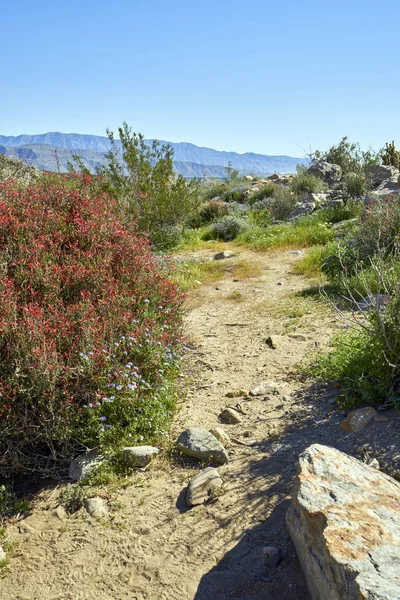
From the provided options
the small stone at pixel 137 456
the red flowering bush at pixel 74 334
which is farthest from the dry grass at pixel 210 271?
the small stone at pixel 137 456

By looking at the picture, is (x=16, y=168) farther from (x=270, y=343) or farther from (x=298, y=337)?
(x=298, y=337)

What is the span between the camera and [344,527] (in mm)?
2227

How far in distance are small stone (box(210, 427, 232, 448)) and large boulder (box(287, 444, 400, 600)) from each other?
51.3 inches

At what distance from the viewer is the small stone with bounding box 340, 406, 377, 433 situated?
3803mm

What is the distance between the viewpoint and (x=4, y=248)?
16.1ft

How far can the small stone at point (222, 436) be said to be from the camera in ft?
13.4

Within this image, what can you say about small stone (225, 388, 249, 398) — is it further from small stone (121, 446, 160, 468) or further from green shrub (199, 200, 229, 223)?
green shrub (199, 200, 229, 223)

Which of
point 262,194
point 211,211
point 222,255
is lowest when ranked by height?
point 222,255

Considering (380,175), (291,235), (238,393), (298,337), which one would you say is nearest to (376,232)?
(298,337)

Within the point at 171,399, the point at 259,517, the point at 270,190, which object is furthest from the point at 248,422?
the point at 270,190

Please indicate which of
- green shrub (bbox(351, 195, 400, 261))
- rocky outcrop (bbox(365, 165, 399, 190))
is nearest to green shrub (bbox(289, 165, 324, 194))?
rocky outcrop (bbox(365, 165, 399, 190))

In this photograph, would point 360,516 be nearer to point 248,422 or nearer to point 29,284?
point 248,422

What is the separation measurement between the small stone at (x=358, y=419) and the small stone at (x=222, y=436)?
930 mm

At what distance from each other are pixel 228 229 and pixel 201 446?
33.6ft
